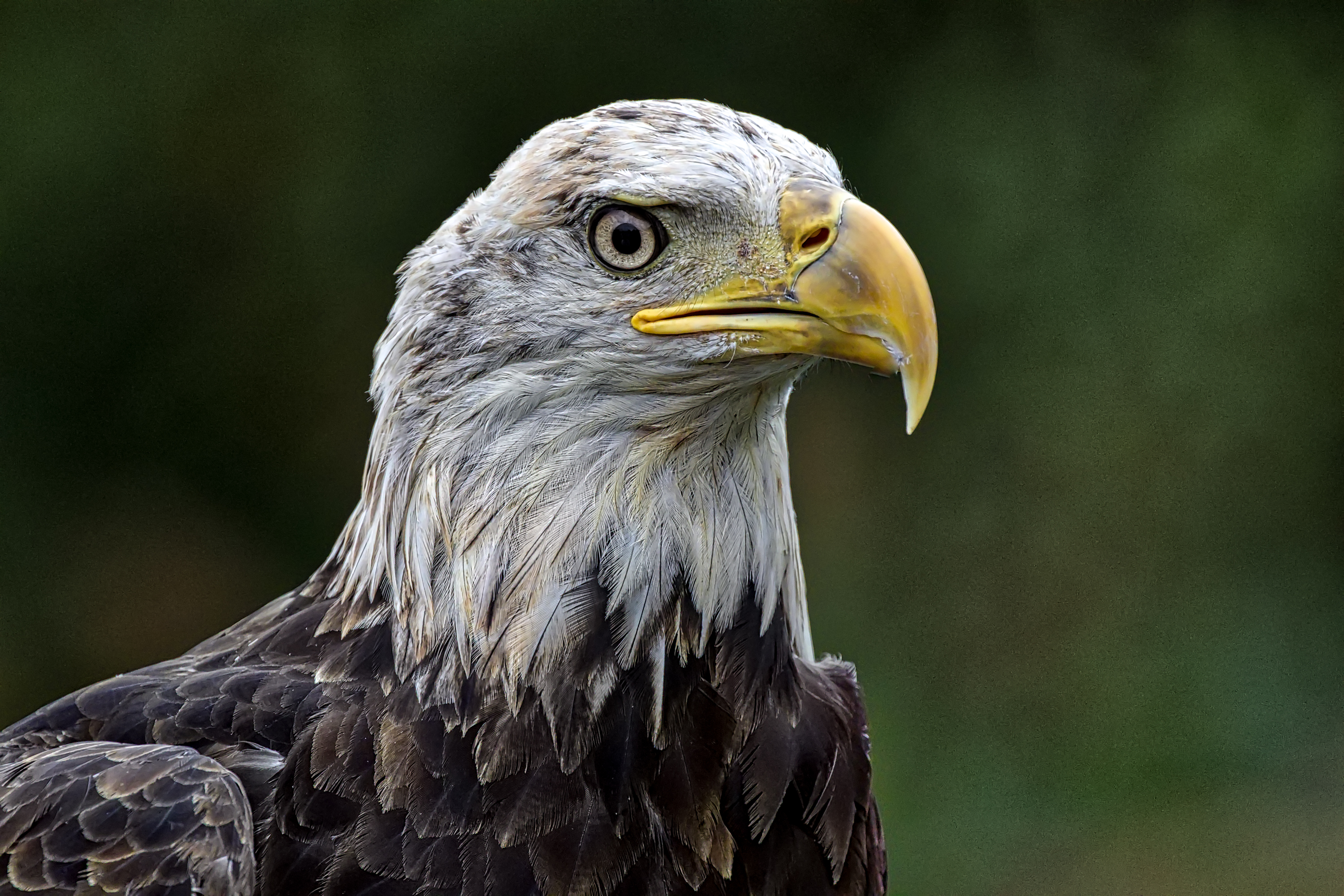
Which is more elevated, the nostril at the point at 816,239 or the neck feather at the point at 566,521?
the nostril at the point at 816,239

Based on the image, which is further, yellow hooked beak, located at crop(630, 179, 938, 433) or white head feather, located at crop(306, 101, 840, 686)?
white head feather, located at crop(306, 101, 840, 686)

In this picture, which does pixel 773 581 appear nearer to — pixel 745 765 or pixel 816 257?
pixel 745 765

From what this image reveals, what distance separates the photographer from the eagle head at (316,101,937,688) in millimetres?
2893

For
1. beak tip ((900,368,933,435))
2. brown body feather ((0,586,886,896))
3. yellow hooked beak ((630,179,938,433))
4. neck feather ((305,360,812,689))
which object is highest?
yellow hooked beak ((630,179,938,433))

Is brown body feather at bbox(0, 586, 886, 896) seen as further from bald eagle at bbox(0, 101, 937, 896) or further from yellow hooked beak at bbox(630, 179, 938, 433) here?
yellow hooked beak at bbox(630, 179, 938, 433)

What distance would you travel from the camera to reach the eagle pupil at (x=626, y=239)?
2945 millimetres

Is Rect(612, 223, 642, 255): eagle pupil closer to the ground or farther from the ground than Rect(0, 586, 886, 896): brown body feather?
farther from the ground

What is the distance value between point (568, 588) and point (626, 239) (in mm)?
710

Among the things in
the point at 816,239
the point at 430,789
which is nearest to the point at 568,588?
the point at 430,789

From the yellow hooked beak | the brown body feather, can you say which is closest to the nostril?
the yellow hooked beak

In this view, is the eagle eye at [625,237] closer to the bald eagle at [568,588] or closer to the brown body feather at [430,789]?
the bald eagle at [568,588]

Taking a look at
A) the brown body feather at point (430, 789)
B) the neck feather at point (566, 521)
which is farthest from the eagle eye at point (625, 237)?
→ the brown body feather at point (430, 789)

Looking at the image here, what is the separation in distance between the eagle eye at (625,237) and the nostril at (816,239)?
28 cm

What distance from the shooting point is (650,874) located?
2.96m
